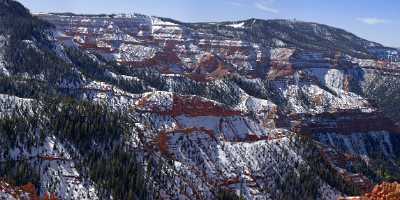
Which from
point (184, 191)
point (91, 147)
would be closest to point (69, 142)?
point (91, 147)

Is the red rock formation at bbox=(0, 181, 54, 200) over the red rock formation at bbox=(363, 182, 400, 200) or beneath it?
beneath

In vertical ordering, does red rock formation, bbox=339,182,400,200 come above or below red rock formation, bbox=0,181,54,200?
above

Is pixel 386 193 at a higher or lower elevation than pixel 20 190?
higher

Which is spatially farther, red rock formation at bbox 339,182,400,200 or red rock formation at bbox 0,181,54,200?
red rock formation at bbox 0,181,54,200

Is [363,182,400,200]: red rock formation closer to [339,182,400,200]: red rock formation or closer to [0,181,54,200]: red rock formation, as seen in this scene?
[339,182,400,200]: red rock formation

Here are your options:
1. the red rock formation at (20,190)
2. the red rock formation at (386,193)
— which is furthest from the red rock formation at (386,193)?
the red rock formation at (20,190)

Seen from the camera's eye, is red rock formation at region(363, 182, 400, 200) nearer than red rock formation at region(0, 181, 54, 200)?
Yes

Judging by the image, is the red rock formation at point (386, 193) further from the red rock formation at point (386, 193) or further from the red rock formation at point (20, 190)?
the red rock formation at point (20, 190)

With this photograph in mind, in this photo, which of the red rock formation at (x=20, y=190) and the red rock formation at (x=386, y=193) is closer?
the red rock formation at (x=386, y=193)

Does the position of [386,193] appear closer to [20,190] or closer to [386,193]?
[386,193]

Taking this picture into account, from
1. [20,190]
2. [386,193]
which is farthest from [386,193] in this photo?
[20,190]

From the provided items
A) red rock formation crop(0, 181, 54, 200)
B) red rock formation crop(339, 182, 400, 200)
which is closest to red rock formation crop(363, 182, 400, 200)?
red rock formation crop(339, 182, 400, 200)

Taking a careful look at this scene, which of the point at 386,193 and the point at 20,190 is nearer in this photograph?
the point at 386,193

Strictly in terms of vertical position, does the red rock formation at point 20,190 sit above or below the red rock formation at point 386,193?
below
